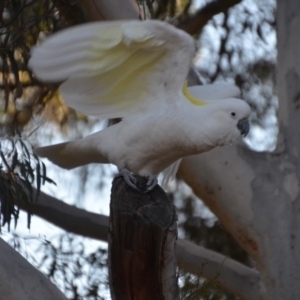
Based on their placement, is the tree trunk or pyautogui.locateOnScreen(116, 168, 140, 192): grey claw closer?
the tree trunk

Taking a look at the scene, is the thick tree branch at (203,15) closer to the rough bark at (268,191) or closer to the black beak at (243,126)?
the rough bark at (268,191)

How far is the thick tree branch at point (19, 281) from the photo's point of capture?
3.03 metres

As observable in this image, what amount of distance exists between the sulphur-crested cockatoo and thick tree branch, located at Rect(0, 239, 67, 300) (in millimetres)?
551

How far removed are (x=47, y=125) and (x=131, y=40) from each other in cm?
255

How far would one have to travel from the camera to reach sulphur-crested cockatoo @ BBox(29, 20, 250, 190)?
2537 millimetres

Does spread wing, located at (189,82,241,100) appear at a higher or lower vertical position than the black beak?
lower

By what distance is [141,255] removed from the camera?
7.63 feet

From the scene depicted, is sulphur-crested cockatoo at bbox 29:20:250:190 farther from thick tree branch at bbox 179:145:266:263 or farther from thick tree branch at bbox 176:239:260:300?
thick tree branch at bbox 176:239:260:300

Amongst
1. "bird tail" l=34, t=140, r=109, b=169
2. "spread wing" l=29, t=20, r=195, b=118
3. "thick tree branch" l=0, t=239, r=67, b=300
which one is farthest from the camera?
"thick tree branch" l=0, t=239, r=67, b=300

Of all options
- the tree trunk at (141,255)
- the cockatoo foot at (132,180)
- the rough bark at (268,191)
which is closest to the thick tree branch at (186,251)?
the rough bark at (268,191)

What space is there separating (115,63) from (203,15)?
2.15 meters

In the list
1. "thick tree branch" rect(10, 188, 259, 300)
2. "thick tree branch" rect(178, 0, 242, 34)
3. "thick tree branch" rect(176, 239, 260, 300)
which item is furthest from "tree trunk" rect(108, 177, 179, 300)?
"thick tree branch" rect(178, 0, 242, 34)

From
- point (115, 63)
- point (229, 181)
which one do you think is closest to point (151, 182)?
point (115, 63)

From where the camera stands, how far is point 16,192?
3.44 m
